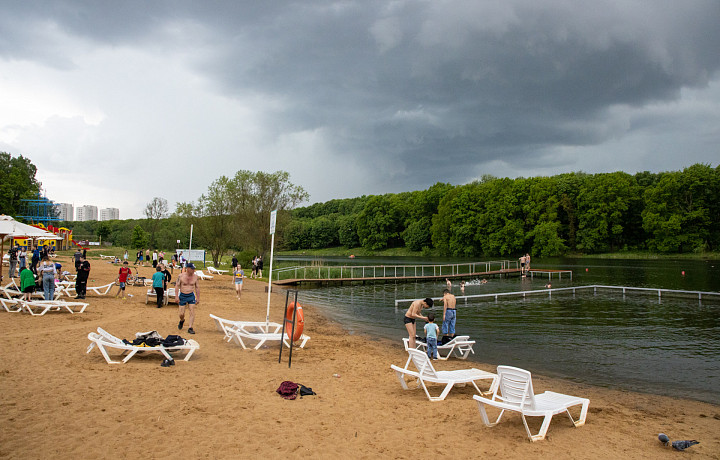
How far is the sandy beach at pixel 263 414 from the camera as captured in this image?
5.16 meters

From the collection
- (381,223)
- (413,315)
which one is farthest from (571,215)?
(413,315)

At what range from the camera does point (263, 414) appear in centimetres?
623

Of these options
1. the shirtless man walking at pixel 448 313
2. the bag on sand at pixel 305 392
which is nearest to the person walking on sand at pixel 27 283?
the bag on sand at pixel 305 392

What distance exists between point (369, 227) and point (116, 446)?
10632 cm

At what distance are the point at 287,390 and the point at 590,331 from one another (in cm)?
1357

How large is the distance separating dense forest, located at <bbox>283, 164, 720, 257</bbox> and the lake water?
117 feet

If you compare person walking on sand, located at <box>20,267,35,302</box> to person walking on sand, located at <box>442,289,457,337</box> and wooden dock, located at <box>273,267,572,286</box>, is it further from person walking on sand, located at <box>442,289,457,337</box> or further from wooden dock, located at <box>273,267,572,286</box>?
wooden dock, located at <box>273,267,572,286</box>

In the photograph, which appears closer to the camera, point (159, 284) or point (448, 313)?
point (448, 313)

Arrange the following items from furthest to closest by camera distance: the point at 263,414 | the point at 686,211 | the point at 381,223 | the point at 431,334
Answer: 1. the point at 381,223
2. the point at 686,211
3. the point at 431,334
4. the point at 263,414

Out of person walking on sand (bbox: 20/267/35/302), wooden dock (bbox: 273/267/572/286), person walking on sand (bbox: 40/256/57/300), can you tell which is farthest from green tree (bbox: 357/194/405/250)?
person walking on sand (bbox: 20/267/35/302)

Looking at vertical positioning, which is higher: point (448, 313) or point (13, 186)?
point (13, 186)

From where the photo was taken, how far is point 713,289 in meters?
29.6

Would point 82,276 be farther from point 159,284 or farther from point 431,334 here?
point 431,334

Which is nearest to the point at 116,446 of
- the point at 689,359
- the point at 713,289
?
the point at 689,359
